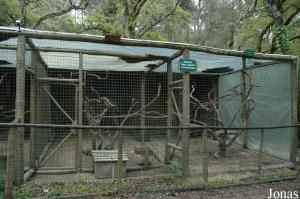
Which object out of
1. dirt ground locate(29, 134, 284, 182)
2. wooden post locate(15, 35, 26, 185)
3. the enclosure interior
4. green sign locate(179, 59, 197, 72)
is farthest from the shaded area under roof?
wooden post locate(15, 35, 26, 185)

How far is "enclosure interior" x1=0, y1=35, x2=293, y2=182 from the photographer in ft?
20.7

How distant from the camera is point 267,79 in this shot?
7344mm

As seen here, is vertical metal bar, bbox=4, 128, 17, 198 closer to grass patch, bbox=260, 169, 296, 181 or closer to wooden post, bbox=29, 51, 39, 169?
wooden post, bbox=29, 51, 39, 169

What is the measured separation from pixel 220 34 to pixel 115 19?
711 centimetres

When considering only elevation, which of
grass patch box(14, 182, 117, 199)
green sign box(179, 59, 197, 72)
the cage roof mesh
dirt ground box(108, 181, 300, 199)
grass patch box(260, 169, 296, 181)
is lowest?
dirt ground box(108, 181, 300, 199)

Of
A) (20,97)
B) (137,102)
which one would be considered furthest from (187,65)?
(137,102)

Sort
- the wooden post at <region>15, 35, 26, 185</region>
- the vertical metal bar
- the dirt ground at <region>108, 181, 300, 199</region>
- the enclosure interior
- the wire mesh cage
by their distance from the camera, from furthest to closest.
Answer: the enclosure interior
the wire mesh cage
the wooden post at <region>15, 35, 26, 185</region>
the dirt ground at <region>108, 181, 300, 199</region>
the vertical metal bar

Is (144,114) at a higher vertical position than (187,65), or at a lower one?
lower

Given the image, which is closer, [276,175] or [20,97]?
[20,97]

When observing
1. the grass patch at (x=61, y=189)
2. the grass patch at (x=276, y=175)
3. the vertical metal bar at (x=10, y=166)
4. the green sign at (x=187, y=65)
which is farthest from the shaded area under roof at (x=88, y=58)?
the vertical metal bar at (x=10, y=166)

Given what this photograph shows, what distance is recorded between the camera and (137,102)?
796 cm

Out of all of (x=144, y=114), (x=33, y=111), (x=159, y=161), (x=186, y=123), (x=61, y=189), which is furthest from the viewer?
(x=144, y=114)

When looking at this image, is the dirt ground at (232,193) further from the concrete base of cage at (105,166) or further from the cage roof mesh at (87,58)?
the cage roof mesh at (87,58)

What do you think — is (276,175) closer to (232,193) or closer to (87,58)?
(232,193)
